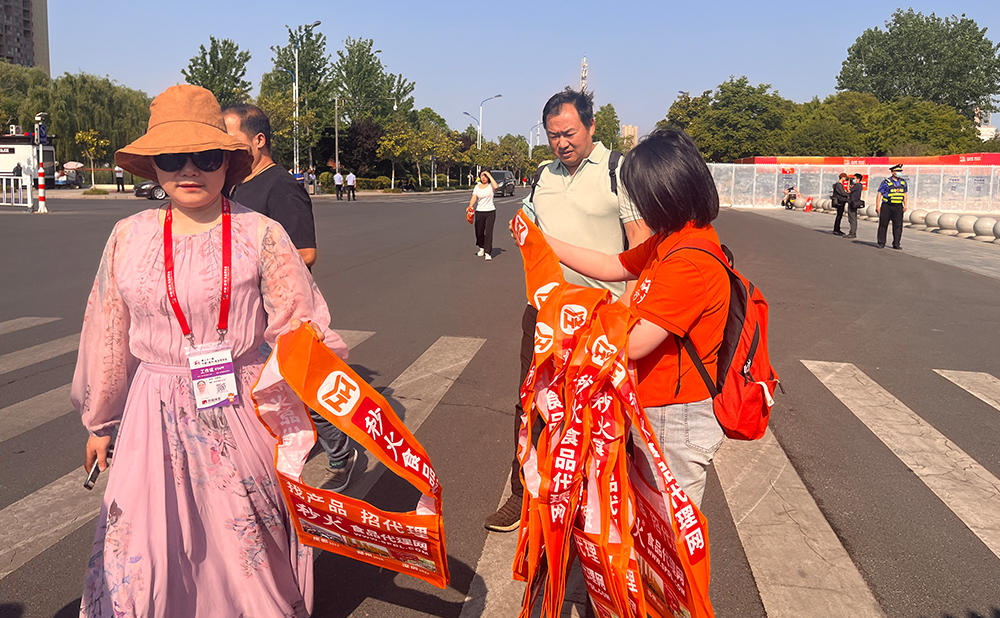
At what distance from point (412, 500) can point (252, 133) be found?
6.88 ft

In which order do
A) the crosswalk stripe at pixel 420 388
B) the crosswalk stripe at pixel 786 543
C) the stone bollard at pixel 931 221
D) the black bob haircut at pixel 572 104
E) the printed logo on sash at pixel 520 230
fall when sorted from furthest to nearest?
the stone bollard at pixel 931 221, the crosswalk stripe at pixel 420 388, the black bob haircut at pixel 572 104, the crosswalk stripe at pixel 786 543, the printed logo on sash at pixel 520 230

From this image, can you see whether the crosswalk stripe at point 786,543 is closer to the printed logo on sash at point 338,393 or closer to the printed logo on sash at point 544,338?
the printed logo on sash at point 544,338

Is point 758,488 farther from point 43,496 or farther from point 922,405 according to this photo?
point 43,496

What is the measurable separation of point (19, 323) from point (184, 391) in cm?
704

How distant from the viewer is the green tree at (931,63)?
3509 inches

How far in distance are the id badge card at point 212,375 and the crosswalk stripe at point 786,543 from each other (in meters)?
2.21

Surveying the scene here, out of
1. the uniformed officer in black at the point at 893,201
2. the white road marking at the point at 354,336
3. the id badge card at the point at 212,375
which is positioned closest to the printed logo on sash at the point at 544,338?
the id badge card at the point at 212,375

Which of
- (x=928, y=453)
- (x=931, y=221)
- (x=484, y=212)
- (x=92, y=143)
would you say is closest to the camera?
(x=928, y=453)

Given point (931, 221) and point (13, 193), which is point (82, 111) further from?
point (931, 221)

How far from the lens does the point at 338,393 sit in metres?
2.29

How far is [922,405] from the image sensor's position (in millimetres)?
6039

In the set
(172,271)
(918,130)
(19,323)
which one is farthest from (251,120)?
(918,130)

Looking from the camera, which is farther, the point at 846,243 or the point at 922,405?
the point at 846,243

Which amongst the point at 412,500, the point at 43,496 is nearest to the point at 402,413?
the point at 412,500
